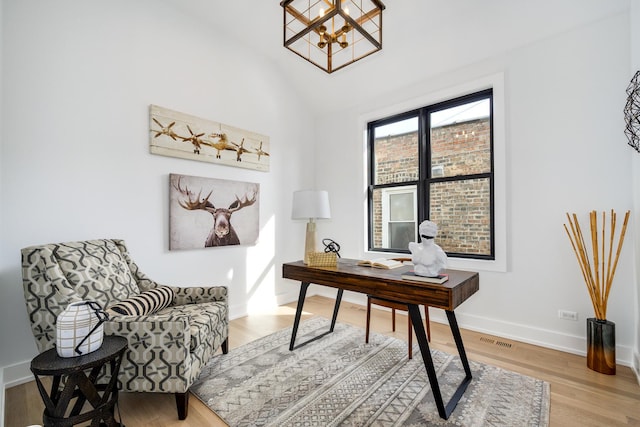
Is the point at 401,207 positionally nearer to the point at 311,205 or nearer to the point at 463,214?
the point at 463,214

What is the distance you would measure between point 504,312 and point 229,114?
11.7ft

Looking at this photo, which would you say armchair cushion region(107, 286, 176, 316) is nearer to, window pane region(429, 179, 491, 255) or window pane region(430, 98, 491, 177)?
window pane region(429, 179, 491, 255)

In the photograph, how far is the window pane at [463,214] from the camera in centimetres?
305

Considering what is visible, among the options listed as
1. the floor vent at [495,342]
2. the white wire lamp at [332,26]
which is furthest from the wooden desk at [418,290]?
the white wire lamp at [332,26]

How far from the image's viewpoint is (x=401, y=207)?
3736mm

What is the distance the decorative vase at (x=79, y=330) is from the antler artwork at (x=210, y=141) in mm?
1817

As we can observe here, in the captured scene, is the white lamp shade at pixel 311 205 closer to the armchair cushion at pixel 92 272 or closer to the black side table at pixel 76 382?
the armchair cushion at pixel 92 272

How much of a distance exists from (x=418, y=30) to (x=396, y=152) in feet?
4.40

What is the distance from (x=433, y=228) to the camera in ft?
5.91

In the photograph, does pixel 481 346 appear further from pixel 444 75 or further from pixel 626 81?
pixel 444 75

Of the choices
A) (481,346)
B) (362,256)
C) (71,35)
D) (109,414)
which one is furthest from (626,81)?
(71,35)

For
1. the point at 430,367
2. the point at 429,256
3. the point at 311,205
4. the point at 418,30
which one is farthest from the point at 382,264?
the point at 418,30

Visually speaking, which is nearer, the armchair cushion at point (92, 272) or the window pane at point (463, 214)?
the armchair cushion at point (92, 272)

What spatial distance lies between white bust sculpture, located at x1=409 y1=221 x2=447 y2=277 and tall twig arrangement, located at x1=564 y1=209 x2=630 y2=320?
52.2 inches
